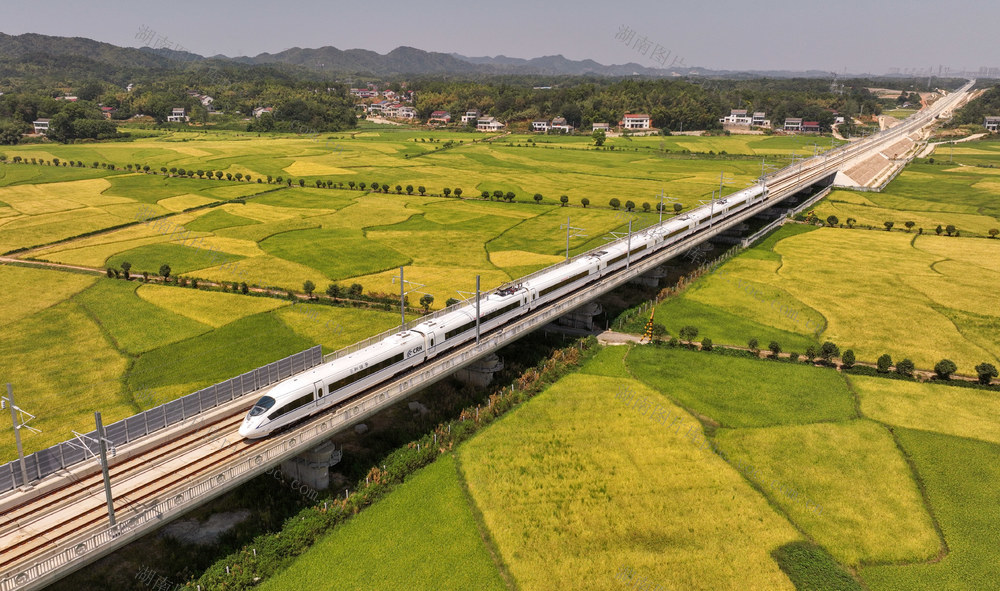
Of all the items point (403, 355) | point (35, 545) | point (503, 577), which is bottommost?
point (503, 577)

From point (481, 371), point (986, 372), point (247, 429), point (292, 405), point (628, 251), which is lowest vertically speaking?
point (481, 371)

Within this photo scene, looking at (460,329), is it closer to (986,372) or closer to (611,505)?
(611,505)

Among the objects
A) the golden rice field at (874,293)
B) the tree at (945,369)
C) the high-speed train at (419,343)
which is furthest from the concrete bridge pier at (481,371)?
the tree at (945,369)

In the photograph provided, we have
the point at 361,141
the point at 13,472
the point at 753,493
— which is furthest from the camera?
the point at 361,141

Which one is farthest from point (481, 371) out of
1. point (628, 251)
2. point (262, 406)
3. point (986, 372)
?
point (986, 372)

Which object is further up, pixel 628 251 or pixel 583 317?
pixel 628 251

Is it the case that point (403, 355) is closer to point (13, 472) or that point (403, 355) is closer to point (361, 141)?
point (13, 472)

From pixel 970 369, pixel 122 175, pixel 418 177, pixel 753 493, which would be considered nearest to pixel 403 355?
pixel 753 493
